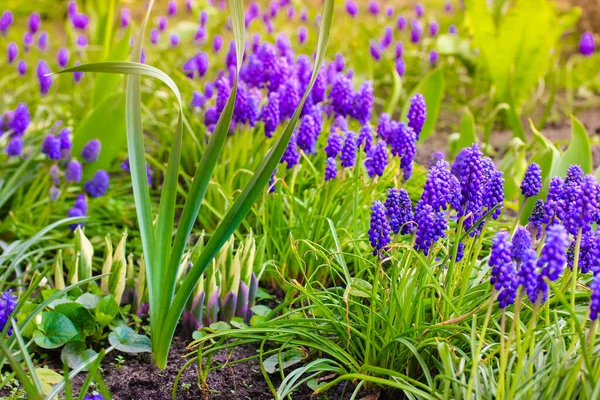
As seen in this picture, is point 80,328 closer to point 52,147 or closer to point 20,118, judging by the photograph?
point 52,147

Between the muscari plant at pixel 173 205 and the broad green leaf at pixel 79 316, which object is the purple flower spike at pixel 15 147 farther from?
the muscari plant at pixel 173 205

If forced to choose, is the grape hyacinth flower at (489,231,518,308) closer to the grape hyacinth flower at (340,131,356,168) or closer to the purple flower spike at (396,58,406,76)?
the grape hyacinth flower at (340,131,356,168)

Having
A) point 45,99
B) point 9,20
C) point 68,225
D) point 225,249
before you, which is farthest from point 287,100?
point 9,20

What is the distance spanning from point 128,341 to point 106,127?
143 centimetres

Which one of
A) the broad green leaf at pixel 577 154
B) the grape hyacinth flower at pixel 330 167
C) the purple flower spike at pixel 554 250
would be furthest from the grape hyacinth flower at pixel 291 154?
the purple flower spike at pixel 554 250

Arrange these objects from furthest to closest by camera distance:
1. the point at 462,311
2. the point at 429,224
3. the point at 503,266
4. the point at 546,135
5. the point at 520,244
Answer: the point at 546,135 < the point at 462,311 < the point at 429,224 < the point at 520,244 < the point at 503,266

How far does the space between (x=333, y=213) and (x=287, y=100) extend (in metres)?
0.57

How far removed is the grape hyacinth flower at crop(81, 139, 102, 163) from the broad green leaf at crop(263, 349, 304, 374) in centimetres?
147

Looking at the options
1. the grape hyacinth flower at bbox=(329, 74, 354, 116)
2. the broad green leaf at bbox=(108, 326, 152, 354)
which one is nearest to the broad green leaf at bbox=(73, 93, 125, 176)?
the grape hyacinth flower at bbox=(329, 74, 354, 116)

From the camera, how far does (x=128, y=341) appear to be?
8.21 ft

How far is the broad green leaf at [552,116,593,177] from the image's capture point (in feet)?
10.3

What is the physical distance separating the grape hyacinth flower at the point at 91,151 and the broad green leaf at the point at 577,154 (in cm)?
209

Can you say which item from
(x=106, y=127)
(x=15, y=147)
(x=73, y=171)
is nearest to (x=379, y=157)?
(x=73, y=171)

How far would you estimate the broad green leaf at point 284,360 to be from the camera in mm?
2361
